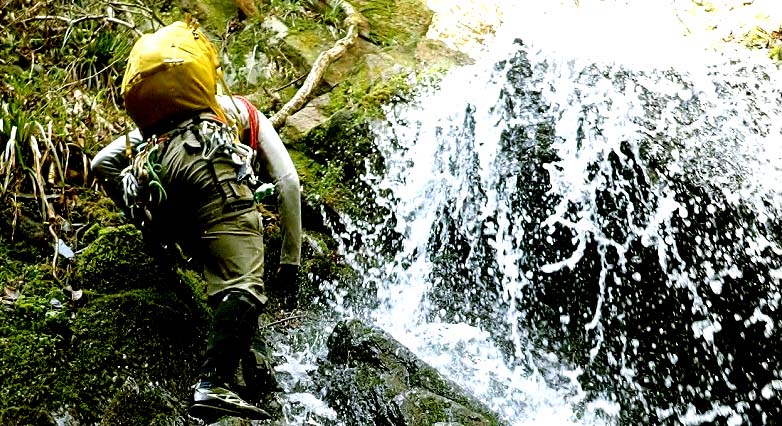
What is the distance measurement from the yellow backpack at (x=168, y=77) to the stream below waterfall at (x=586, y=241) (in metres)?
2.47

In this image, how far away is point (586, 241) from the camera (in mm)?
5328

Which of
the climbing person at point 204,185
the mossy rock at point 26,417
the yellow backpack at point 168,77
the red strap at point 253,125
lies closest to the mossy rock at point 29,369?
the mossy rock at point 26,417

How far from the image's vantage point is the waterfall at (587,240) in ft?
16.1

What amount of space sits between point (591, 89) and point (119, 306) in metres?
4.69

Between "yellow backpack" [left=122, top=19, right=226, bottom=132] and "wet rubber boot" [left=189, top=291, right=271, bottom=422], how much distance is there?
1.07m

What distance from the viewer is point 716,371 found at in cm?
494

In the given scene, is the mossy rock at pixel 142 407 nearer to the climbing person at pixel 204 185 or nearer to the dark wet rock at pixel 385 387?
the climbing person at pixel 204 185

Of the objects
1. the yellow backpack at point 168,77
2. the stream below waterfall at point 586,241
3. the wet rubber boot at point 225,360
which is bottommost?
the stream below waterfall at point 586,241

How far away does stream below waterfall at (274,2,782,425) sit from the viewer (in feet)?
16.1

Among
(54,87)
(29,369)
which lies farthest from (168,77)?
(54,87)

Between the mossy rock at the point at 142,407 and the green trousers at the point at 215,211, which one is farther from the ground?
the green trousers at the point at 215,211

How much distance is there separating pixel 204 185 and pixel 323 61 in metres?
4.35

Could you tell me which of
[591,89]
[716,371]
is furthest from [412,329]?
[591,89]

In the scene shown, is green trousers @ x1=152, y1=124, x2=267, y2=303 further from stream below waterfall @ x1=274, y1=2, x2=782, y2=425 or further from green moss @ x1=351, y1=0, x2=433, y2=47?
green moss @ x1=351, y1=0, x2=433, y2=47
